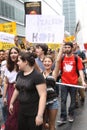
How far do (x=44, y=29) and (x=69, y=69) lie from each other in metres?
1.13

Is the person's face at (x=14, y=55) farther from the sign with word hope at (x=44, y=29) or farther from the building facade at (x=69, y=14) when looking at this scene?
the building facade at (x=69, y=14)

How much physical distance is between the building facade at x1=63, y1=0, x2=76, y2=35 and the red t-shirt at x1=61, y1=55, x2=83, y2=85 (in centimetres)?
10961

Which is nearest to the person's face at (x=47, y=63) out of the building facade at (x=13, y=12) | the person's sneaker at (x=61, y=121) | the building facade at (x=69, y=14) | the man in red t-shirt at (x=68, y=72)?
the man in red t-shirt at (x=68, y=72)

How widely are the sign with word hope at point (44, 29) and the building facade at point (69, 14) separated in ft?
358

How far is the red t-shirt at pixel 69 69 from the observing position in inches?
316

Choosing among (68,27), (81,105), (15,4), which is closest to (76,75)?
(81,105)

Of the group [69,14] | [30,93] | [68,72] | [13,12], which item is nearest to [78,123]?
[68,72]

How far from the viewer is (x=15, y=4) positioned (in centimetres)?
4684

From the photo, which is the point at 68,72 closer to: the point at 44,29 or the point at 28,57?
the point at 44,29

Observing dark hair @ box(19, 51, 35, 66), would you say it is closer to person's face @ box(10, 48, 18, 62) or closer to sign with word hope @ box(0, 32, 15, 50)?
person's face @ box(10, 48, 18, 62)

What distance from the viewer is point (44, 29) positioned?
8.64 metres

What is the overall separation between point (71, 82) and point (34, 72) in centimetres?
313

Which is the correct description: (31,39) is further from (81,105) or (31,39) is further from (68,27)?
(68,27)

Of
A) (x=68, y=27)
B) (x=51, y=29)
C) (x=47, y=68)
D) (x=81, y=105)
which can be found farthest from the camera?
(x=68, y=27)
